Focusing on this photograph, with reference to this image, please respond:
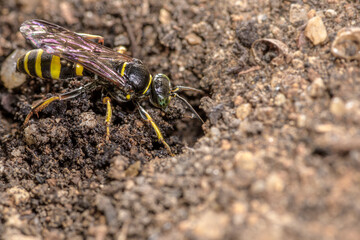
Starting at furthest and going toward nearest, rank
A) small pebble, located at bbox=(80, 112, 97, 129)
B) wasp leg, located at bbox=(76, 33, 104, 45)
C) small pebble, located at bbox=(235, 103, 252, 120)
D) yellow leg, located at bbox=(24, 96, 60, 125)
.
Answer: wasp leg, located at bbox=(76, 33, 104, 45) → yellow leg, located at bbox=(24, 96, 60, 125) → small pebble, located at bbox=(80, 112, 97, 129) → small pebble, located at bbox=(235, 103, 252, 120)

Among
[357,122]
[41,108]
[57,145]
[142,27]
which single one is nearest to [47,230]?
[57,145]

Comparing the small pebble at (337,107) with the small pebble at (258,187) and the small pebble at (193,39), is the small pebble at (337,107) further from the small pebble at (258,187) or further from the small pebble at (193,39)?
the small pebble at (193,39)

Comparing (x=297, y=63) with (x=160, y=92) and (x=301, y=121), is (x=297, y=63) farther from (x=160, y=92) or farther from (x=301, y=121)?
(x=160, y=92)

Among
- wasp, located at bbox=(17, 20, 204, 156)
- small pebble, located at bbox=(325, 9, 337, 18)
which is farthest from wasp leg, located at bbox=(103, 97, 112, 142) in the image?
small pebble, located at bbox=(325, 9, 337, 18)

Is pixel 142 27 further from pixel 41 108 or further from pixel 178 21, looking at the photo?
pixel 41 108

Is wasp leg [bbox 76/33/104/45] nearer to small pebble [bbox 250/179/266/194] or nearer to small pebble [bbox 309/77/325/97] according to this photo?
small pebble [bbox 309/77/325/97]

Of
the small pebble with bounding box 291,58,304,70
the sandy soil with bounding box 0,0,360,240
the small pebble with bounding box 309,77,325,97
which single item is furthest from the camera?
the small pebble with bounding box 291,58,304,70

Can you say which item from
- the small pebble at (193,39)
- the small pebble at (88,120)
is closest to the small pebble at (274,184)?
the small pebble at (88,120)
